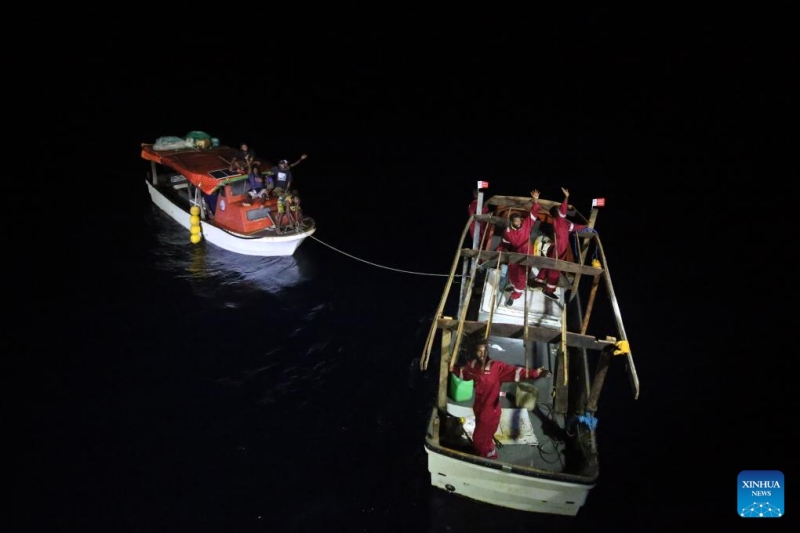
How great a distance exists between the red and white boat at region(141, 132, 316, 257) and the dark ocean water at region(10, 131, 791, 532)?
Answer: 26.2 inches

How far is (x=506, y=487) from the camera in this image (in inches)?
359

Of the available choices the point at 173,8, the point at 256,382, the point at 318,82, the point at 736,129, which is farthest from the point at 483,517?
the point at 173,8

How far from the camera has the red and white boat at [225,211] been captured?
18609 mm

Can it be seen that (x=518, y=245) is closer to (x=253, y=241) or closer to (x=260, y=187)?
(x=253, y=241)

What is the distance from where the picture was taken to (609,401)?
43.4ft

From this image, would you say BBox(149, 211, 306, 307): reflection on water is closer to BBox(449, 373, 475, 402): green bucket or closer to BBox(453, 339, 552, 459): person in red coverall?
BBox(449, 373, 475, 402): green bucket

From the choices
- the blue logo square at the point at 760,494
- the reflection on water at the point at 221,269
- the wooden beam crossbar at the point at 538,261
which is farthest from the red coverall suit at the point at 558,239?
the reflection on water at the point at 221,269

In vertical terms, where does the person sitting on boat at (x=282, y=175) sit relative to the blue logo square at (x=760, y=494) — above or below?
above

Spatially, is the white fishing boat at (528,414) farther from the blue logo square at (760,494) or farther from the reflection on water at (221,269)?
the reflection on water at (221,269)

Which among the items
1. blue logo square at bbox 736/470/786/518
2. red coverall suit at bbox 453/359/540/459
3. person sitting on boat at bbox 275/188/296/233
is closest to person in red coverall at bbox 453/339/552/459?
red coverall suit at bbox 453/359/540/459

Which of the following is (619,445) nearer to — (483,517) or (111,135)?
(483,517)

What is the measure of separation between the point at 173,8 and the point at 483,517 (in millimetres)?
79424

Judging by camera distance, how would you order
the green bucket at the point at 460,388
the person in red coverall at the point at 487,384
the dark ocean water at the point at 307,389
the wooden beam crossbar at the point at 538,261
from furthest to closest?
the wooden beam crossbar at the point at 538,261 < the dark ocean water at the point at 307,389 < the green bucket at the point at 460,388 < the person in red coverall at the point at 487,384

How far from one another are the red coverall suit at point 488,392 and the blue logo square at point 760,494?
5.90 metres
